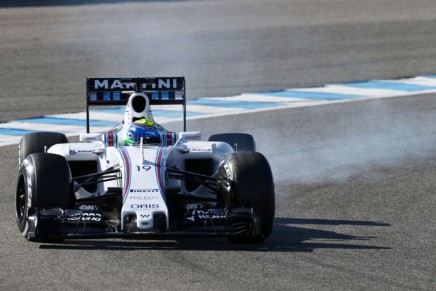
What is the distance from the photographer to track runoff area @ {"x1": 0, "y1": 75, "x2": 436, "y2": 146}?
1784 centimetres

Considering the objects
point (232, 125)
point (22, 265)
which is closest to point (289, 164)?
point (232, 125)

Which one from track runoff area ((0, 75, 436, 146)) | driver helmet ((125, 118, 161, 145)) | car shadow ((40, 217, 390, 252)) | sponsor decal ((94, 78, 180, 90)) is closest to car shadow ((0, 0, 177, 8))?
track runoff area ((0, 75, 436, 146))

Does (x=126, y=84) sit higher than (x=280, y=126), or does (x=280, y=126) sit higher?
(x=126, y=84)

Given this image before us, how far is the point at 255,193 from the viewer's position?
36.0 ft

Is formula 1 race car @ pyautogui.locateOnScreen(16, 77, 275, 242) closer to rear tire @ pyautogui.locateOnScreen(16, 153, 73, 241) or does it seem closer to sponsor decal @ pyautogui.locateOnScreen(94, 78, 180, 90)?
rear tire @ pyautogui.locateOnScreen(16, 153, 73, 241)

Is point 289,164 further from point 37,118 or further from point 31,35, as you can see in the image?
point 31,35

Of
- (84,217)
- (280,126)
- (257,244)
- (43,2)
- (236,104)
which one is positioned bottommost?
(257,244)

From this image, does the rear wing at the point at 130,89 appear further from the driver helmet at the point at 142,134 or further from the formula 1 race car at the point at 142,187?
the driver helmet at the point at 142,134

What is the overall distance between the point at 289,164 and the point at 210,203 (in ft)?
12.1

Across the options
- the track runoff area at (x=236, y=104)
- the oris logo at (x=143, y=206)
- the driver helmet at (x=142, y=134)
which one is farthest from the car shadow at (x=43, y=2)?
the oris logo at (x=143, y=206)

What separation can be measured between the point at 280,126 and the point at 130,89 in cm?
517

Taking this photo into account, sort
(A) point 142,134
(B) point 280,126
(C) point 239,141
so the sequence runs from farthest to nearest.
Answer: (B) point 280,126 < (C) point 239,141 < (A) point 142,134

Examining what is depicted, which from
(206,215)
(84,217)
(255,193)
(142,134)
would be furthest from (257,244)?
(142,134)

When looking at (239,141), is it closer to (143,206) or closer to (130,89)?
(130,89)
